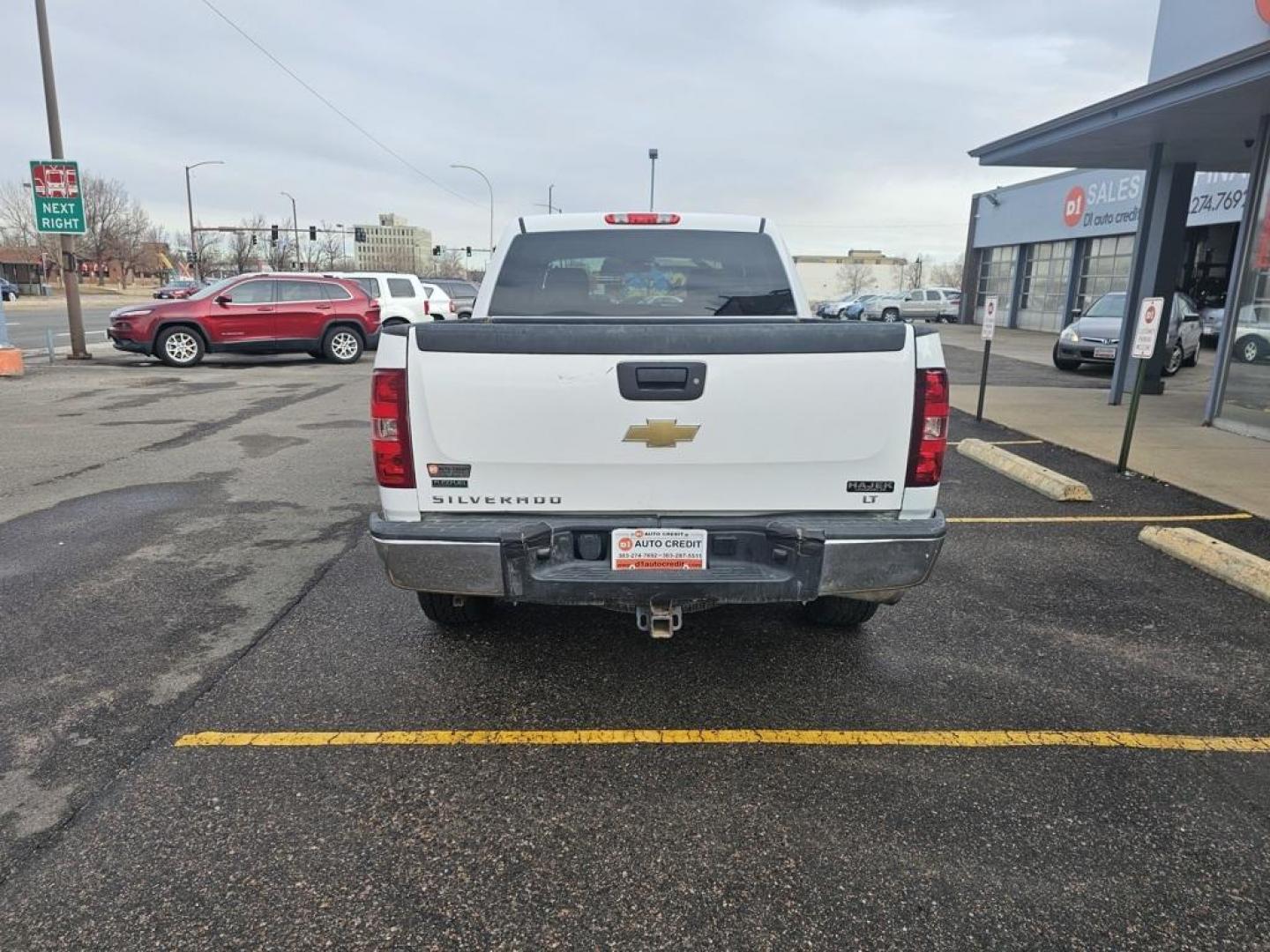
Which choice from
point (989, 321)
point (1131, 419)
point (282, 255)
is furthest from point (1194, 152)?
point (282, 255)

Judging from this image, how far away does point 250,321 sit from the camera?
16438mm

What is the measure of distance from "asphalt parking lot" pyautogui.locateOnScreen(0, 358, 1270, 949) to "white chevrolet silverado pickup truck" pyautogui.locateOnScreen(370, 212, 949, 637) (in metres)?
0.63

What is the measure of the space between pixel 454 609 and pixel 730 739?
146 cm

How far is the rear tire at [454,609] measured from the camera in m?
3.81

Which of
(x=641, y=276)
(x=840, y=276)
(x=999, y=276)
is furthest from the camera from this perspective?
(x=840, y=276)

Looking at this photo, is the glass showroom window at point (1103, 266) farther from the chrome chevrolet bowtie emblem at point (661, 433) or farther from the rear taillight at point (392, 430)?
the rear taillight at point (392, 430)

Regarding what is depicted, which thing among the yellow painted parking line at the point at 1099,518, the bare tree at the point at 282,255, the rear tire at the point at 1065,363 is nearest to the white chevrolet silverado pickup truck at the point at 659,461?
the yellow painted parking line at the point at 1099,518

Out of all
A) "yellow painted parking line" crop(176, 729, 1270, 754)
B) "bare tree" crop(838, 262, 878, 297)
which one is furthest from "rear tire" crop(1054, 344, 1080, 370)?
"bare tree" crop(838, 262, 878, 297)

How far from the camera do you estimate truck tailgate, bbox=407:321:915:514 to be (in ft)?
9.66

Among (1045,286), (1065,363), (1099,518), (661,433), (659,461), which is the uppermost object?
(1045,286)

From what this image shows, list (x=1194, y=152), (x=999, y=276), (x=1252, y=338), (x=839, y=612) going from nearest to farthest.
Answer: (x=839, y=612), (x=1252, y=338), (x=1194, y=152), (x=999, y=276)

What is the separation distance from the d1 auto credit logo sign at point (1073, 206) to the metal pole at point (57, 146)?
1114 inches

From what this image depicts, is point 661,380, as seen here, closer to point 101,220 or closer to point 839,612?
point 839,612

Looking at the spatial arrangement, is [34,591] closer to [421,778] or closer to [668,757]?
[421,778]
